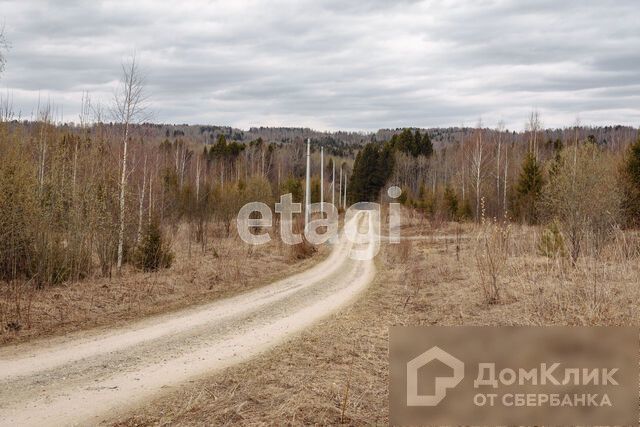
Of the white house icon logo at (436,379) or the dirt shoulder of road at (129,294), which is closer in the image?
the white house icon logo at (436,379)

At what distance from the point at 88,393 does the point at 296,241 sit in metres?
16.9

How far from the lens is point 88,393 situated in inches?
244

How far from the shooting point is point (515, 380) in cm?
449

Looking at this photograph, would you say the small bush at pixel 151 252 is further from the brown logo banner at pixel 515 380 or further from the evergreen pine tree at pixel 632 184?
the evergreen pine tree at pixel 632 184

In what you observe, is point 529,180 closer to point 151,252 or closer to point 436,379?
point 151,252

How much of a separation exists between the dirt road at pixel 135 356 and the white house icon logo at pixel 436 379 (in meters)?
3.22

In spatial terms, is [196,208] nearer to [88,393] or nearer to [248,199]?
[248,199]

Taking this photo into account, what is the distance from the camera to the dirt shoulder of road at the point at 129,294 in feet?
31.4

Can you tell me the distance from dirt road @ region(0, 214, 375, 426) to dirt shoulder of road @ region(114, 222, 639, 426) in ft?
1.53

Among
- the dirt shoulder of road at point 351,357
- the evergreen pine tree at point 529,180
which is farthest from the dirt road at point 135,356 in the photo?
the evergreen pine tree at point 529,180

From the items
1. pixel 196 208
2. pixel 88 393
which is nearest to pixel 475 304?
pixel 88 393

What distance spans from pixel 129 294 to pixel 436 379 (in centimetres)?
962

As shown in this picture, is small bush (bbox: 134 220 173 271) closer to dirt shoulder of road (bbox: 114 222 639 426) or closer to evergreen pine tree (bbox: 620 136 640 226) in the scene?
dirt shoulder of road (bbox: 114 222 639 426)

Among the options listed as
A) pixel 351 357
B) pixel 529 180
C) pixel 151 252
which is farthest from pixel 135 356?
pixel 529 180
